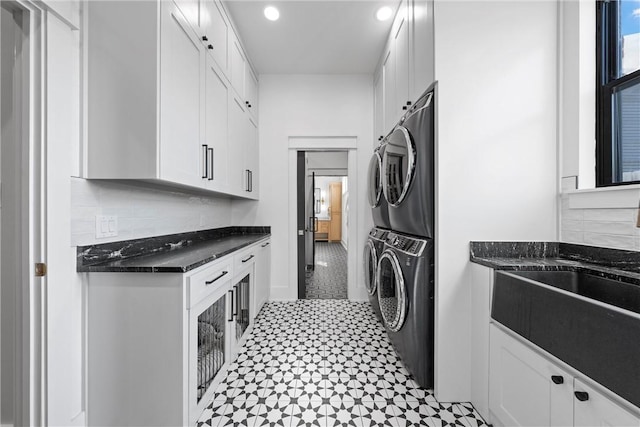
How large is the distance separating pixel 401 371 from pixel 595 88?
2.04m

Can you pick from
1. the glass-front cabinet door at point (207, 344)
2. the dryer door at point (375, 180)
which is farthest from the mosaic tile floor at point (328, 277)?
the glass-front cabinet door at point (207, 344)

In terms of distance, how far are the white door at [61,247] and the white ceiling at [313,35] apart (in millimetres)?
1485

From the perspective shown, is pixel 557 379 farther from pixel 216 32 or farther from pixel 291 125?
pixel 291 125

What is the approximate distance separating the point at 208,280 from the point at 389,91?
224 centimetres

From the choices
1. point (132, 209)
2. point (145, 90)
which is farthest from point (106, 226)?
point (145, 90)

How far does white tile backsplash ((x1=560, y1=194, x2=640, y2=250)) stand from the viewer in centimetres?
130

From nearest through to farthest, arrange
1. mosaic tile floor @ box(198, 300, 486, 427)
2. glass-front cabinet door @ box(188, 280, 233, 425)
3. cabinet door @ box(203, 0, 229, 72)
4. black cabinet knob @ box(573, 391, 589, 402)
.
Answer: black cabinet knob @ box(573, 391, 589, 402) < glass-front cabinet door @ box(188, 280, 233, 425) < mosaic tile floor @ box(198, 300, 486, 427) < cabinet door @ box(203, 0, 229, 72)

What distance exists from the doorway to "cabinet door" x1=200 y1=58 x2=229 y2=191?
54.6 inches

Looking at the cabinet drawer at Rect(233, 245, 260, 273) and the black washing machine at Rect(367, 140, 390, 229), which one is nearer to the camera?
the cabinet drawer at Rect(233, 245, 260, 273)

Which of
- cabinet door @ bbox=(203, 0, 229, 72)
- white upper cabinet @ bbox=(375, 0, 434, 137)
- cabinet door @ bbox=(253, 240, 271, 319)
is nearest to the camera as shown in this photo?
white upper cabinet @ bbox=(375, 0, 434, 137)

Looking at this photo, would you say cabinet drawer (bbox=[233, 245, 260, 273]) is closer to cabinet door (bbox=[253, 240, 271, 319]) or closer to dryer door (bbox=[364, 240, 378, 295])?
cabinet door (bbox=[253, 240, 271, 319])

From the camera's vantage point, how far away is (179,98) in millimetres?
1500

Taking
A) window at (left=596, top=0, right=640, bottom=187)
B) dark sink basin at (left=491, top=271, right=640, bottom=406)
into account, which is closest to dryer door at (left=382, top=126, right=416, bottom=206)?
dark sink basin at (left=491, top=271, right=640, bottom=406)

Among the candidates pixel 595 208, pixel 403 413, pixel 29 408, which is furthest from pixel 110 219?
pixel 595 208
